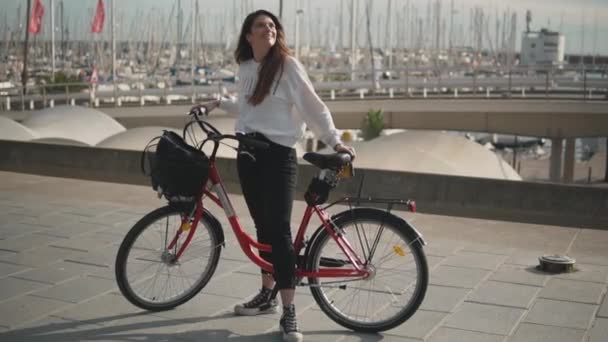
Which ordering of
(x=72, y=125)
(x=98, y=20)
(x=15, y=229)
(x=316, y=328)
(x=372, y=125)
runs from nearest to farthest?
(x=316, y=328)
(x=15, y=229)
(x=72, y=125)
(x=372, y=125)
(x=98, y=20)

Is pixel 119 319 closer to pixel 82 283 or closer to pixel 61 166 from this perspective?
pixel 82 283

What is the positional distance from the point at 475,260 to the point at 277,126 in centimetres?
321

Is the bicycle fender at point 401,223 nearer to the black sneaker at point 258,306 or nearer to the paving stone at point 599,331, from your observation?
the black sneaker at point 258,306

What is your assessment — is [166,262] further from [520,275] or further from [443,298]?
[520,275]

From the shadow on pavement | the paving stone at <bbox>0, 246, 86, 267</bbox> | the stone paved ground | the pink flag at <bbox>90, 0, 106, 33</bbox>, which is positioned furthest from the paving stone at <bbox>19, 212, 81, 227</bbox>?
the pink flag at <bbox>90, 0, 106, 33</bbox>

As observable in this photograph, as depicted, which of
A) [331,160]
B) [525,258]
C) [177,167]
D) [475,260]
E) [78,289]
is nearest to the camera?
[331,160]

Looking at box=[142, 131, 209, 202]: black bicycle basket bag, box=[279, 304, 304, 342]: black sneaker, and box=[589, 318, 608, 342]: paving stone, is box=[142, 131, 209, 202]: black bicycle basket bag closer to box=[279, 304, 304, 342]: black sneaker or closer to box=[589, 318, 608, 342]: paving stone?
box=[279, 304, 304, 342]: black sneaker

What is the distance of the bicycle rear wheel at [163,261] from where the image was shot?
6.24m

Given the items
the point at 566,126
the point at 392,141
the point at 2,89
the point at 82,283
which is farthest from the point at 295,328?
the point at 566,126

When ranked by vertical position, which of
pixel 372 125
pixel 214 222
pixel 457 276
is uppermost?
pixel 214 222

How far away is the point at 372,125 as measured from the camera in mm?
52156

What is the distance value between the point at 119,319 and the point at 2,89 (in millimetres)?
40960

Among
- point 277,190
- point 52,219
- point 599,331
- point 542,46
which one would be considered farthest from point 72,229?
point 542,46

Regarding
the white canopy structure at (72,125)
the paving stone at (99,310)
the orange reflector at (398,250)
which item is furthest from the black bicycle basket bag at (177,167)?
the white canopy structure at (72,125)
